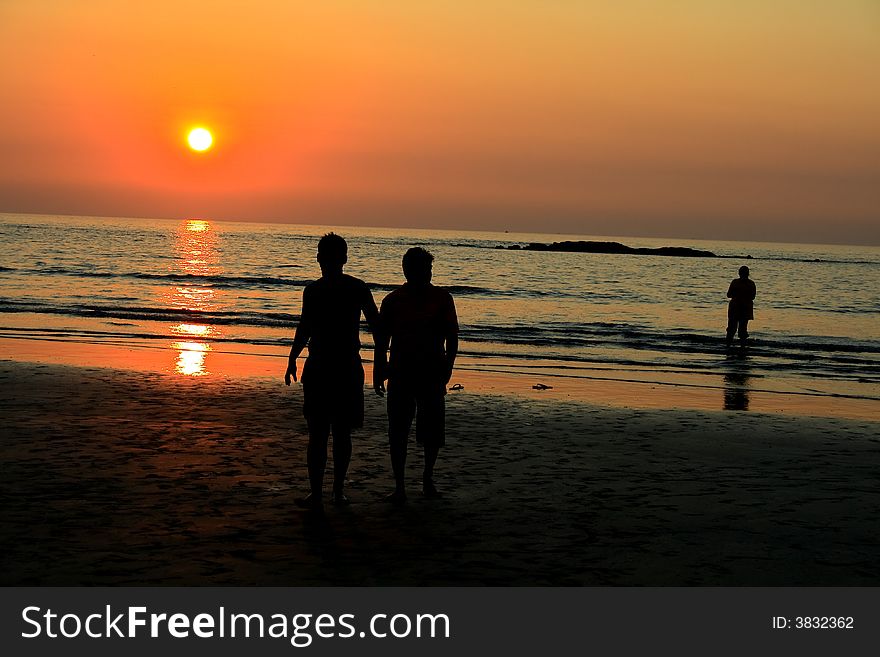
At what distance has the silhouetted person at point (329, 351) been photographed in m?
7.12

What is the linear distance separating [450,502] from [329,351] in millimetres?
1525

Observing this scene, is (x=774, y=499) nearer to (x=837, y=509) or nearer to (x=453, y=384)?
(x=837, y=509)

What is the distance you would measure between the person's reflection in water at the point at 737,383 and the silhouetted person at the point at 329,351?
27.5 feet

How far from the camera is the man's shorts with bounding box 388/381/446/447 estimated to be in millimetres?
7633

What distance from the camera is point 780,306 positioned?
1866 inches

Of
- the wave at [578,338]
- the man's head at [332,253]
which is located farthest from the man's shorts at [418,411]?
the wave at [578,338]

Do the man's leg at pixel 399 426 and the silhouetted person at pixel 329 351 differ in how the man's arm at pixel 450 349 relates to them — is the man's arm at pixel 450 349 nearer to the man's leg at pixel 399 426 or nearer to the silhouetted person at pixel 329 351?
the man's leg at pixel 399 426

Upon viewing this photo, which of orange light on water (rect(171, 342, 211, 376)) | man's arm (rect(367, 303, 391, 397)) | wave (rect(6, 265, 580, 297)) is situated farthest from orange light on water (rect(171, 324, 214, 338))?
wave (rect(6, 265, 580, 297))

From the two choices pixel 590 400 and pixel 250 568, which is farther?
pixel 590 400

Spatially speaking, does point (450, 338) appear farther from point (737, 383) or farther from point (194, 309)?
point (194, 309)

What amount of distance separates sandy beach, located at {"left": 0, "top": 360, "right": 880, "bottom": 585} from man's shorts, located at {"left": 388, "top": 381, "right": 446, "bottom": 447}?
0.52 meters

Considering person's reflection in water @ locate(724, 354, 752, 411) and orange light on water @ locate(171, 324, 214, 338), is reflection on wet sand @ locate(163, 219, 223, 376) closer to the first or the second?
orange light on water @ locate(171, 324, 214, 338)

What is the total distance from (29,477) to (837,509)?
6268 mm
